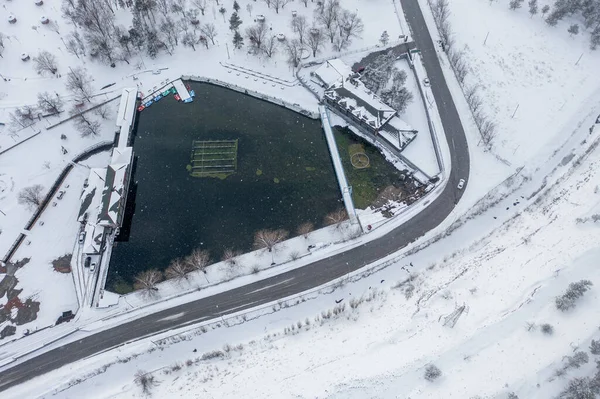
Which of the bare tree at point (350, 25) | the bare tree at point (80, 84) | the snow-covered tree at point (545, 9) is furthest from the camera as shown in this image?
the snow-covered tree at point (545, 9)

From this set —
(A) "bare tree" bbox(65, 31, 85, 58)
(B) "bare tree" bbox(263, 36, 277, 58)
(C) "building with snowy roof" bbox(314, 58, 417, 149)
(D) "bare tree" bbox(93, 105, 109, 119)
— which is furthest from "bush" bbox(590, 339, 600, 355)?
(A) "bare tree" bbox(65, 31, 85, 58)

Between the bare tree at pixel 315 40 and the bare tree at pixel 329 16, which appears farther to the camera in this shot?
the bare tree at pixel 329 16

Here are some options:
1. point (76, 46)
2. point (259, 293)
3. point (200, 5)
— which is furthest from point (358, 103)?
point (76, 46)

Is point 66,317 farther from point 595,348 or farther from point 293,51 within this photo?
point 595,348

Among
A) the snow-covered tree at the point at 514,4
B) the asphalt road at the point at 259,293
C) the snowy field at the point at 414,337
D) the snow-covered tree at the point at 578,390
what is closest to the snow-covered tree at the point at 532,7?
the snow-covered tree at the point at 514,4

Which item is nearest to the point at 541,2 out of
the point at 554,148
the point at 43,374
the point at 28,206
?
the point at 554,148

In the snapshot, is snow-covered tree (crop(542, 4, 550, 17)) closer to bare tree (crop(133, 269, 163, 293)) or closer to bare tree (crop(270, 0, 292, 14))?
bare tree (crop(270, 0, 292, 14))

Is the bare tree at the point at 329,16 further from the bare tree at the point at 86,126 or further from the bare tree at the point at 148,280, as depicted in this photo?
the bare tree at the point at 148,280

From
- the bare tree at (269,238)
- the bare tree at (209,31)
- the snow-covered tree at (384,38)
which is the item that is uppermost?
the bare tree at (209,31)
